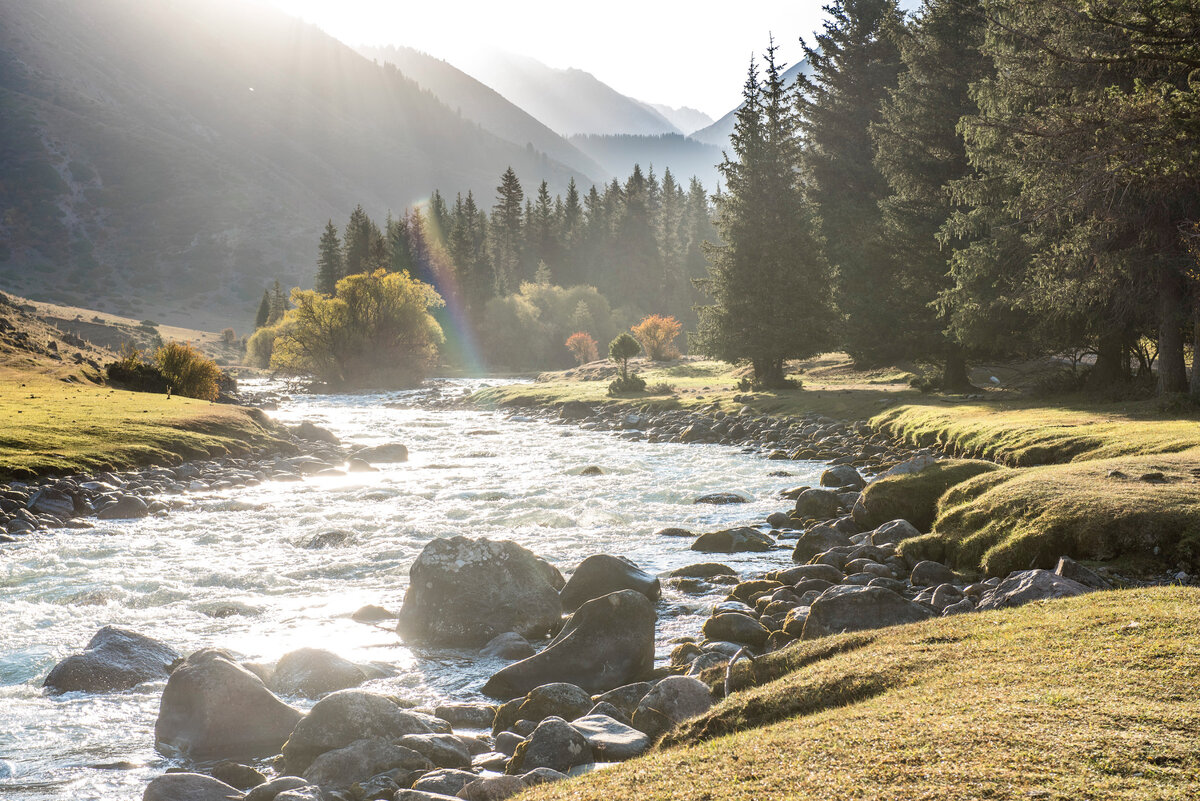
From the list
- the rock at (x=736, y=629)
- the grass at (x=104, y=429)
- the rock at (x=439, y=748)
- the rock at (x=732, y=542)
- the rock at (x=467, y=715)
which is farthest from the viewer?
the grass at (x=104, y=429)

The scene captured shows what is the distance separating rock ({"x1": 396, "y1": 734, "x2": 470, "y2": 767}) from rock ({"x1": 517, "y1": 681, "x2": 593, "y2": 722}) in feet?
2.99

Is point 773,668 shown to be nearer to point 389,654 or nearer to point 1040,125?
point 389,654

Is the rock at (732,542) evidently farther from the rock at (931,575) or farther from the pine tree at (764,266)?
the pine tree at (764,266)

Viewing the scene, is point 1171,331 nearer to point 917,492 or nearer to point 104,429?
point 917,492

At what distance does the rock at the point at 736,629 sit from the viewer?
9586 mm

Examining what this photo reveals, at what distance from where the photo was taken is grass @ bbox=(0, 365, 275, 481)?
21.0m

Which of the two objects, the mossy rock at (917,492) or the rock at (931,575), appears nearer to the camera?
the rock at (931,575)

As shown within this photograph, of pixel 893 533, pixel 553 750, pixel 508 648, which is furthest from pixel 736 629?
pixel 893 533

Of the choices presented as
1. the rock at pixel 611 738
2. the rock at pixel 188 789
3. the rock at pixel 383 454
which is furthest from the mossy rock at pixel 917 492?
the rock at pixel 383 454

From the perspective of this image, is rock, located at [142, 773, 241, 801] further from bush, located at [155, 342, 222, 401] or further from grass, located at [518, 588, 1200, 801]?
bush, located at [155, 342, 222, 401]

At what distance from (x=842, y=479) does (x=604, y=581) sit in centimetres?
1033

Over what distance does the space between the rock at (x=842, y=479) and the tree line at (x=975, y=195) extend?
8267mm

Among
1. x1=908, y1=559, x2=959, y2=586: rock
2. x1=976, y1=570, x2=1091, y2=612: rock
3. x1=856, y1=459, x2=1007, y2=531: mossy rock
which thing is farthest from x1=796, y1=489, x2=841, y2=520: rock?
x1=976, y1=570, x2=1091, y2=612: rock

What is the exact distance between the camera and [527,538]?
16375mm
